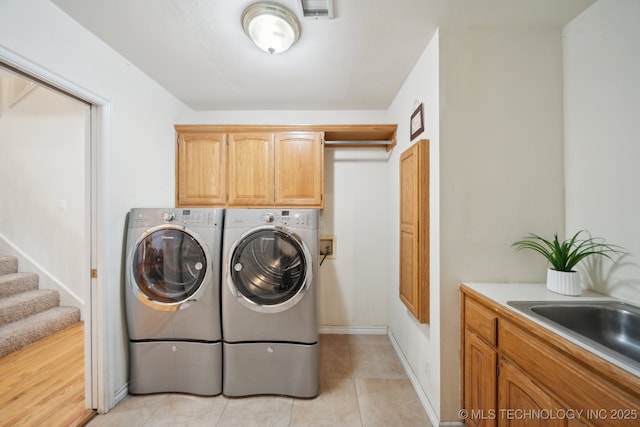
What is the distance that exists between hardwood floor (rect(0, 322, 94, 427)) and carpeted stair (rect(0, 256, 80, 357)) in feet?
0.33

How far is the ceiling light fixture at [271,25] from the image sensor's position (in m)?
1.29

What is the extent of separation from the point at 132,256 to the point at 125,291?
0.89 feet

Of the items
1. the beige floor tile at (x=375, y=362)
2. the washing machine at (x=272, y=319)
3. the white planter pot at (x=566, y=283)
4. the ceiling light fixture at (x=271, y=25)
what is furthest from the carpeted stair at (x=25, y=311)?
the white planter pot at (x=566, y=283)

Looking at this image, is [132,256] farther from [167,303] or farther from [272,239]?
[272,239]

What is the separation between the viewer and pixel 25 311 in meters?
2.47

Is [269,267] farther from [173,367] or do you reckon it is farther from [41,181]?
[41,181]

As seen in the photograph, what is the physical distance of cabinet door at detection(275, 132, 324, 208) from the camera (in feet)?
7.89

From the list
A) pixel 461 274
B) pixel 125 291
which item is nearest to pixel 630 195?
pixel 461 274

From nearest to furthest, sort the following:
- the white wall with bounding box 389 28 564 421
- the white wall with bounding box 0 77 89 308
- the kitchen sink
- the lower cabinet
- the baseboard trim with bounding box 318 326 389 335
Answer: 1. the lower cabinet
2. the kitchen sink
3. the white wall with bounding box 389 28 564 421
4. the baseboard trim with bounding box 318 326 389 335
5. the white wall with bounding box 0 77 89 308

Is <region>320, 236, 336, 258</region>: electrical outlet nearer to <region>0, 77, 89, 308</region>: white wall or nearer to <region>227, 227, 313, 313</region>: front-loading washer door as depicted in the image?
<region>227, 227, 313, 313</region>: front-loading washer door

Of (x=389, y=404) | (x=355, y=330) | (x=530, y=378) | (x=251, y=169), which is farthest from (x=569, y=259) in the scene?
(x=251, y=169)

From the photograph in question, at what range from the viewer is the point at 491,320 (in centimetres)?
119

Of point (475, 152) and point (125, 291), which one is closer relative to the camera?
point (475, 152)

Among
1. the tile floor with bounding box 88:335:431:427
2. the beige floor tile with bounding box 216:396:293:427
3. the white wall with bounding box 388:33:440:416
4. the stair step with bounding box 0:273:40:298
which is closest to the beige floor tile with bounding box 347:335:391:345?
the white wall with bounding box 388:33:440:416
